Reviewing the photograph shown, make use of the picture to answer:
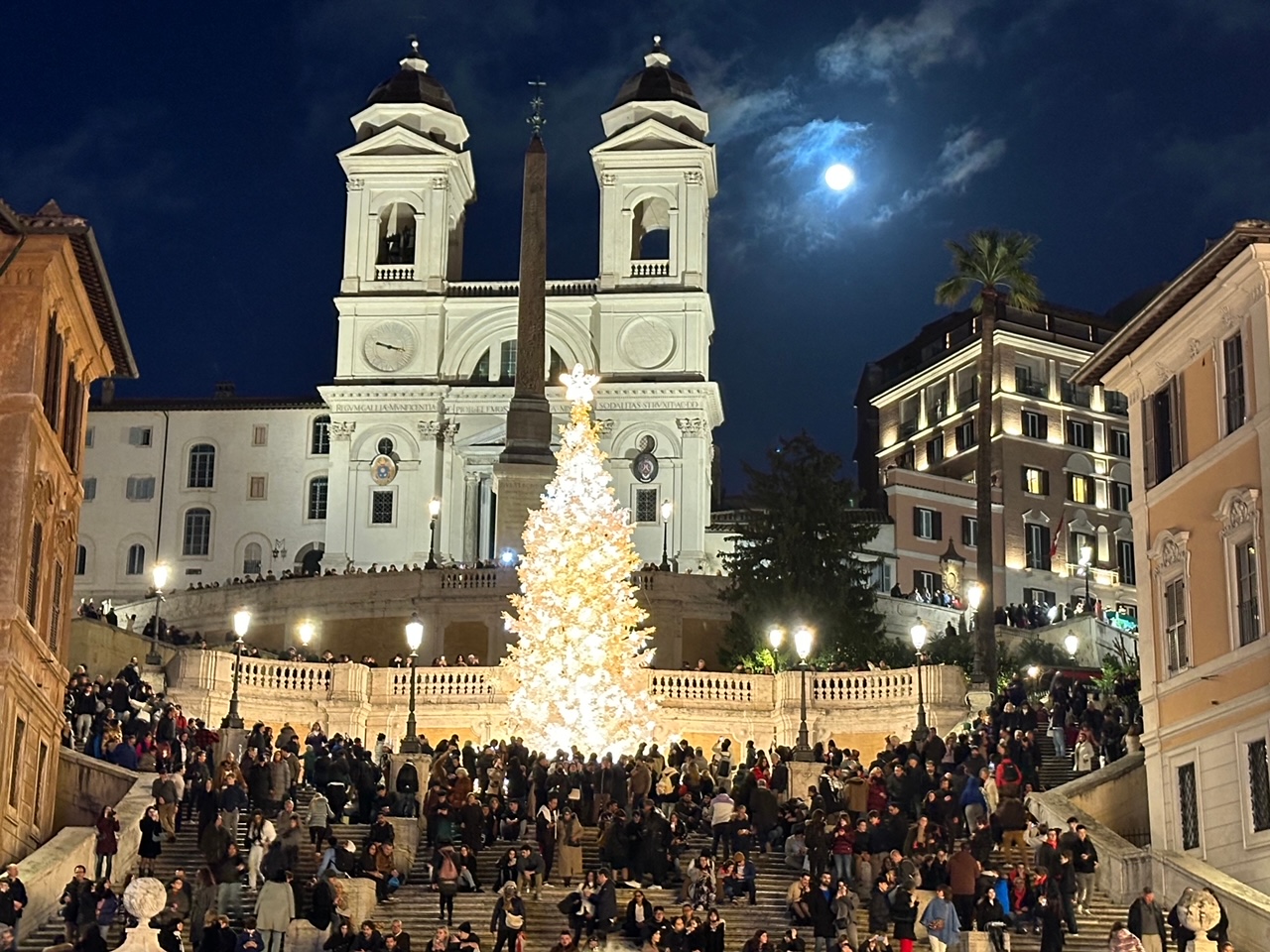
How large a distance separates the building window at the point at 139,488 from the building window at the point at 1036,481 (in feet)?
109

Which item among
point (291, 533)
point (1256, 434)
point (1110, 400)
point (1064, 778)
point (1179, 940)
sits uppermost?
point (1110, 400)

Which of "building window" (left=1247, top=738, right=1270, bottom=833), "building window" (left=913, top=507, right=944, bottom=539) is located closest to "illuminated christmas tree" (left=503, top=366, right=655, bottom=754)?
"building window" (left=1247, top=738, right=1270, bottom=833)

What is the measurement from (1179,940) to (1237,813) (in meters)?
4.40

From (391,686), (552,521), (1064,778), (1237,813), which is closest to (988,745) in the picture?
(1064,778)

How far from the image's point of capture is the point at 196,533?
8306 centimetres

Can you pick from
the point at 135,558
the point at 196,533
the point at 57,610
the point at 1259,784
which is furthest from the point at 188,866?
the point at 135,558

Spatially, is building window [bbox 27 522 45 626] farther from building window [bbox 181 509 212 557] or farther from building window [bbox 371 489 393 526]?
building window [bbox 181 509 212 557]

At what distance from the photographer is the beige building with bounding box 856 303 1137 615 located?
81938 mm

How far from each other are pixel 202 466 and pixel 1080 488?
34141 millimetres

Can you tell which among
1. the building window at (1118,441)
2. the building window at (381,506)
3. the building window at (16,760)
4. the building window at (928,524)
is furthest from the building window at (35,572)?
the building window at (1118,441)

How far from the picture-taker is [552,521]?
4388 cm

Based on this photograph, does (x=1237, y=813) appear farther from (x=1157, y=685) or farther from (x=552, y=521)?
(x=552, y=521)

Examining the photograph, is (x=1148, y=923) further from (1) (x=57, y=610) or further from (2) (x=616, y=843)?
(1) (x=57, y=610)

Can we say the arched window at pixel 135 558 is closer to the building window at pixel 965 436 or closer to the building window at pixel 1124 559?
the building window at pixel 965 436
